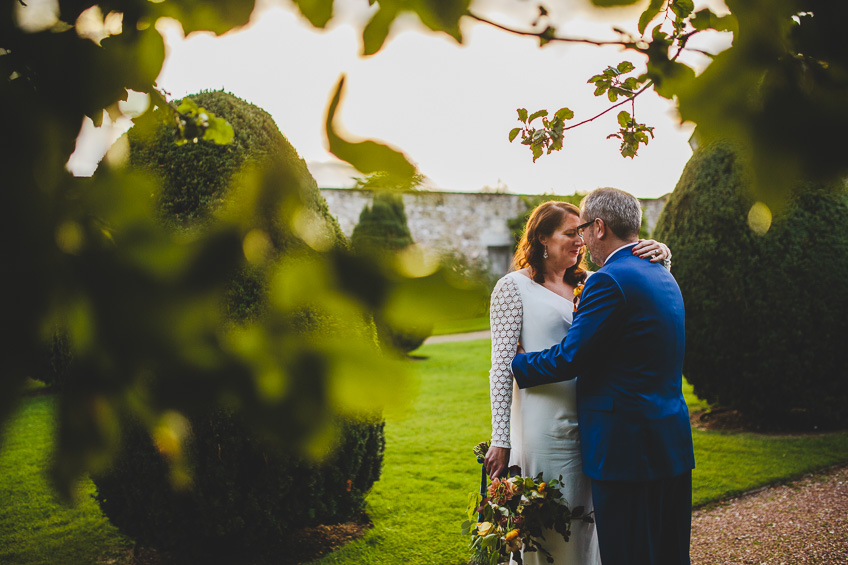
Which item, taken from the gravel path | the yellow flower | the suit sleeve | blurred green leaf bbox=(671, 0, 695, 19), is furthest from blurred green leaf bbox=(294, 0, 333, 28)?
the gravel path

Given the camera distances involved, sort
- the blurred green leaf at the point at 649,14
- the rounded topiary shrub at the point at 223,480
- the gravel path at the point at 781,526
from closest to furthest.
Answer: the blurred green leaf at the point at 649,14
the rounded topiary shrub at the point at 223,480
the gravel path at the point at 781,526

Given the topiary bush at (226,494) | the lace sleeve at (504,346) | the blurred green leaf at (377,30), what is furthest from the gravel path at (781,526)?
the blurred green leaf at (377,30)

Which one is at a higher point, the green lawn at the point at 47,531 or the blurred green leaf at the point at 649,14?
the blurred green leaf at the point at 649,14

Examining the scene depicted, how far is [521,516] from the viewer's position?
247 cm

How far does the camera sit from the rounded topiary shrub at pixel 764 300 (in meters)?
5.75

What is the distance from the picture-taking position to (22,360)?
1.92 ft

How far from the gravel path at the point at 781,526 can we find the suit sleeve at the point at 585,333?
7.79ft

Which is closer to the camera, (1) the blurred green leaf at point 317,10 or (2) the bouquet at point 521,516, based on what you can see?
(1) the blurred green leaf at point 317,10

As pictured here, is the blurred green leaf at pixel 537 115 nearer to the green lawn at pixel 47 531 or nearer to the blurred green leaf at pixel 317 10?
the blurred green leaf at pixel 317 10

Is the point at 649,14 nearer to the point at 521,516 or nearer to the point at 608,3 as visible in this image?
the point at 608,3

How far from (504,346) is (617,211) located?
0.79 meters

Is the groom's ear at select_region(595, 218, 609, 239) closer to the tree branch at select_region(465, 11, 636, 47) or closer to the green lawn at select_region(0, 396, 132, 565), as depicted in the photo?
the tree branch at select_region(465, 11, 636, 47)

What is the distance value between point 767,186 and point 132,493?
3.62m

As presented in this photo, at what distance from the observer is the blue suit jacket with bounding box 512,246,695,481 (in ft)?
7.76
